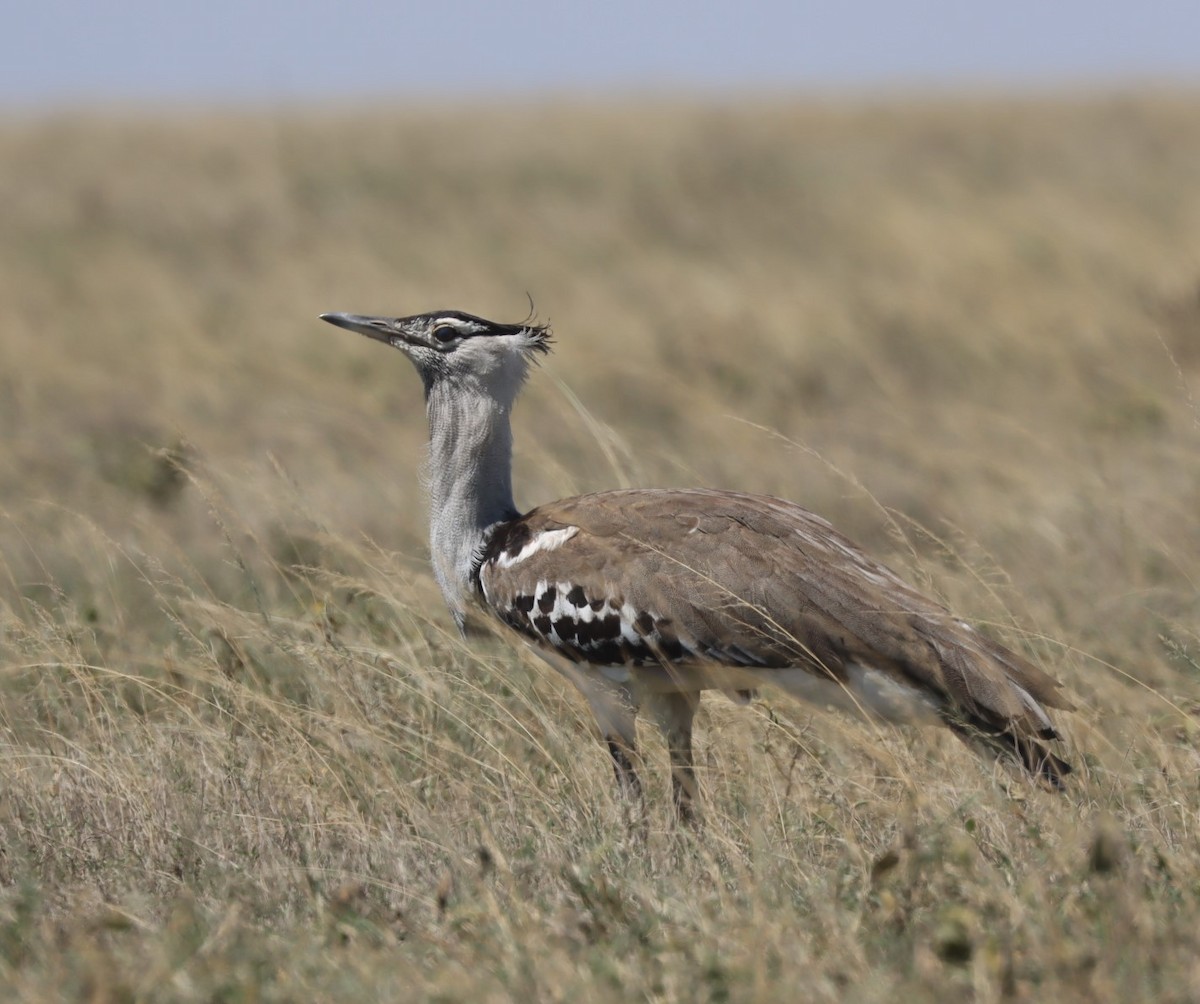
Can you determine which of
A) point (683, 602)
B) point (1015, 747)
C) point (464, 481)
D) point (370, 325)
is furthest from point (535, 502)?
point (1015, 747)

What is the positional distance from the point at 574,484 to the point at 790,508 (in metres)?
1.35

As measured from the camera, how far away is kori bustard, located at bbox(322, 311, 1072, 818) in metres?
3.39

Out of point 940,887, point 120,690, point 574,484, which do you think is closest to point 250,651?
point 120,690

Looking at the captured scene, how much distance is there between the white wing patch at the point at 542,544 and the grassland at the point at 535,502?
0.27 m

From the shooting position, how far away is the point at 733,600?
3549 mm

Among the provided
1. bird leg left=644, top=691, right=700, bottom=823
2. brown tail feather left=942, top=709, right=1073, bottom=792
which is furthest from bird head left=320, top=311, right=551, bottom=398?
brown tail feather left=942, top=709, right=1073, bottom=792

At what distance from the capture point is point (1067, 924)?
2795mm

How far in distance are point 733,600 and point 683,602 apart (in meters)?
0.11

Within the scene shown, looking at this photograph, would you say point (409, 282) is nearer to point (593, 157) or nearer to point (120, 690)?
point (593, 157)

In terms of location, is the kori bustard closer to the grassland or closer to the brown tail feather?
the brown tail feather

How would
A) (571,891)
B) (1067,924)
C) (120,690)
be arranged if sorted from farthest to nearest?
(120,690), (571,891), (1067,924)

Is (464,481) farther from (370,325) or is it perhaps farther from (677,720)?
(677,720)

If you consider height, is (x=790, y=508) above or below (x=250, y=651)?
above

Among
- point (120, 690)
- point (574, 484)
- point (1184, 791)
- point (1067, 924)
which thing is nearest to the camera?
point (1067, 924)
